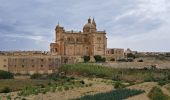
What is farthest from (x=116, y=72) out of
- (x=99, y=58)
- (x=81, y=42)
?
(x=81, y=42)

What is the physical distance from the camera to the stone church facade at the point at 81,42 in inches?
3228

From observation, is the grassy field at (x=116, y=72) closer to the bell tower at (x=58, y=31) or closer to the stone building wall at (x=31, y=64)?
the stone building wall at (x=31, y=64)

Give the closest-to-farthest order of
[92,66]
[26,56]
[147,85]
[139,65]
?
[147,85]
[92,66]
[139,65]
[26,56]

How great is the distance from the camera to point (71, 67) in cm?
6781

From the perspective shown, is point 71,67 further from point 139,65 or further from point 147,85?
point 147,85

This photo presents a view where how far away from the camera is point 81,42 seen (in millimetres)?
84312

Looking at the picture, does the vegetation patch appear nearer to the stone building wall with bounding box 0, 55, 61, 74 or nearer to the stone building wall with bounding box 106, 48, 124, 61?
the stone building wall with bounding box 0, 55, 61, 74

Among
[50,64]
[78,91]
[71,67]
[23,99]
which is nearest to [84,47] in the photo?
[50,64]

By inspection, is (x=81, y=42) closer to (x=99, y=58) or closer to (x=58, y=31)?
(x=58, y=31)

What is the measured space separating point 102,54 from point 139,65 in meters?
16.8

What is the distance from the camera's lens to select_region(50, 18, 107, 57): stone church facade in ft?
269

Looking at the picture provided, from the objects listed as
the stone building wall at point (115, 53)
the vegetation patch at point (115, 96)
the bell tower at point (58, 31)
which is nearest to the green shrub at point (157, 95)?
the vegetation patch at point (115, 96)

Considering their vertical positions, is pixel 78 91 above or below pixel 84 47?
below

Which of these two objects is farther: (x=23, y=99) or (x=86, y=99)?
(x=23, y=99)
